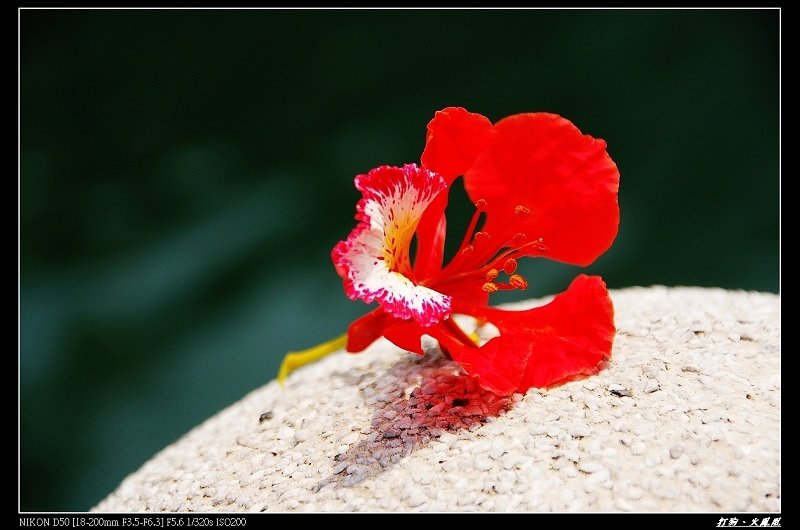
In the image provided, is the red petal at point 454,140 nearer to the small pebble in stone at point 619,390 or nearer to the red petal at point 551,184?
the red petal at point 551,184

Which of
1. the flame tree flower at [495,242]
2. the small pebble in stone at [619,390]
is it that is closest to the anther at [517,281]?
the flame tree flower at [495,242]

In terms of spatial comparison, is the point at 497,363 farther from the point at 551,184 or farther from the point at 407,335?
the point at 551,184

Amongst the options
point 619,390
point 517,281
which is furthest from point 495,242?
point 619,390

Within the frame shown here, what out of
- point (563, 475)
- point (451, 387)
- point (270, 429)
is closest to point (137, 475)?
point (270, 429)

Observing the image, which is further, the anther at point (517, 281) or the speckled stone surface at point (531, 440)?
the anther at point (517, 281)

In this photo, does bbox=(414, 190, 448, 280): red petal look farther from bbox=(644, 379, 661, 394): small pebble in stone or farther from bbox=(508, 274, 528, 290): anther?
bbox=(644, 379, 661, 394): small pebble in stone

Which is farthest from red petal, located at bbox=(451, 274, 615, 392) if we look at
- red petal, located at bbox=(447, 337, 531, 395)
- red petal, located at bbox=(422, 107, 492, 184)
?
red petal, located at bbox=(422, 107, 492, 184)

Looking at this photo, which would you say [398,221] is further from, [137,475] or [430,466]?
[137,475]
